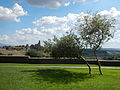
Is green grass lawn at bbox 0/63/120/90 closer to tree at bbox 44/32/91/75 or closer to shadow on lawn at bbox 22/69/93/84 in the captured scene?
shadow on lawn at bbox 22/69/93/84

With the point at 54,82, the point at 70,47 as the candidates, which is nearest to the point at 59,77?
the point at 54,82

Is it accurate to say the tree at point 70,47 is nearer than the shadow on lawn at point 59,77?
No

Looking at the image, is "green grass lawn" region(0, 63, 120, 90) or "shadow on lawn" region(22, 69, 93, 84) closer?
"green grass lawn" region(0, 63, 120, 90)

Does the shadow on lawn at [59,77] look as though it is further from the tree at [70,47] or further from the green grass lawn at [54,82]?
the tree at [70,47]

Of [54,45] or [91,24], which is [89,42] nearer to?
[91,24]

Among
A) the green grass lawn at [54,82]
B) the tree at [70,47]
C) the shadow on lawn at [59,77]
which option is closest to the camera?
Result: the green grass lawn at [54,82]

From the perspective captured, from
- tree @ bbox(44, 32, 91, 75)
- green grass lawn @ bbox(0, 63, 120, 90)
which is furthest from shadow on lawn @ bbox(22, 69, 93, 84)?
tree @ bbox(44, 32, 91, 75)

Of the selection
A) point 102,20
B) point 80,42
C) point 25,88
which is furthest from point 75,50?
point 25,88

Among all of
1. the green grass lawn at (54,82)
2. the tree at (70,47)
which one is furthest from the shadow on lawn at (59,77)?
the tree at (70,47)

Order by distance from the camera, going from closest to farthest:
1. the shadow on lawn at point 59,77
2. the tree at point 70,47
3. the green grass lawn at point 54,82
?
the green grass lawn at point 54,82
the shadow on lawn at point 59,77
the tree at point 70,47

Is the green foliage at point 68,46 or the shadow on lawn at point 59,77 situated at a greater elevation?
the green foliage at point 68,46

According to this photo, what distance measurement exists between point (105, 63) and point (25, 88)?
68.7 feet

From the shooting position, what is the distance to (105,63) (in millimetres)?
25672

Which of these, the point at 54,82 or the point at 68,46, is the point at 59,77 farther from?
the point at 68,46
